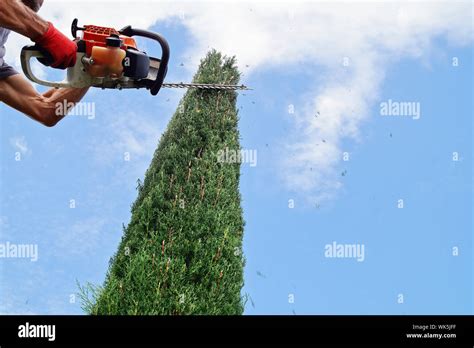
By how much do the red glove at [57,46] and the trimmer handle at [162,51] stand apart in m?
0.64

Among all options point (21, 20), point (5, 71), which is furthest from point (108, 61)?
point (5, 71)

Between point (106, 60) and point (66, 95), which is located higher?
point (106, 60)

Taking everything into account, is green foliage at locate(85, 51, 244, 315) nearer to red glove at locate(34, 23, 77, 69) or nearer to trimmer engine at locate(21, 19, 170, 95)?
trimmer engine at locate(21, 19, 170, 95)

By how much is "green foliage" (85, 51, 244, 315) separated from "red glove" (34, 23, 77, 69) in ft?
9.09

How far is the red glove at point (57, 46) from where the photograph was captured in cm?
436

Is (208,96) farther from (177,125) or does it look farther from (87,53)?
(87,53)

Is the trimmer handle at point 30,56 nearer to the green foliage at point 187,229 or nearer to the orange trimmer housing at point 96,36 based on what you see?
the orange trimmer housing at point 96,36

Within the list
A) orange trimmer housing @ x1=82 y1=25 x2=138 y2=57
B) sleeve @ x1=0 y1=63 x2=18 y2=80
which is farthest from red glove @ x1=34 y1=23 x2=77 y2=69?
sleeve @ x1=0 y1=63 x2=18 y2=80

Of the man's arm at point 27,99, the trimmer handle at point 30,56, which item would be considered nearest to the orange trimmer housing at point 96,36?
the trimmer handle at point 30,56

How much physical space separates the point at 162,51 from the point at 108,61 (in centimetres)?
53

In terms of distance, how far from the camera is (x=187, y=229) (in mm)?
7020

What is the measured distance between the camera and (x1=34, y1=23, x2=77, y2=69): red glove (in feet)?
14.3

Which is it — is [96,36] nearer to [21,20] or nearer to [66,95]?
[21,20]
